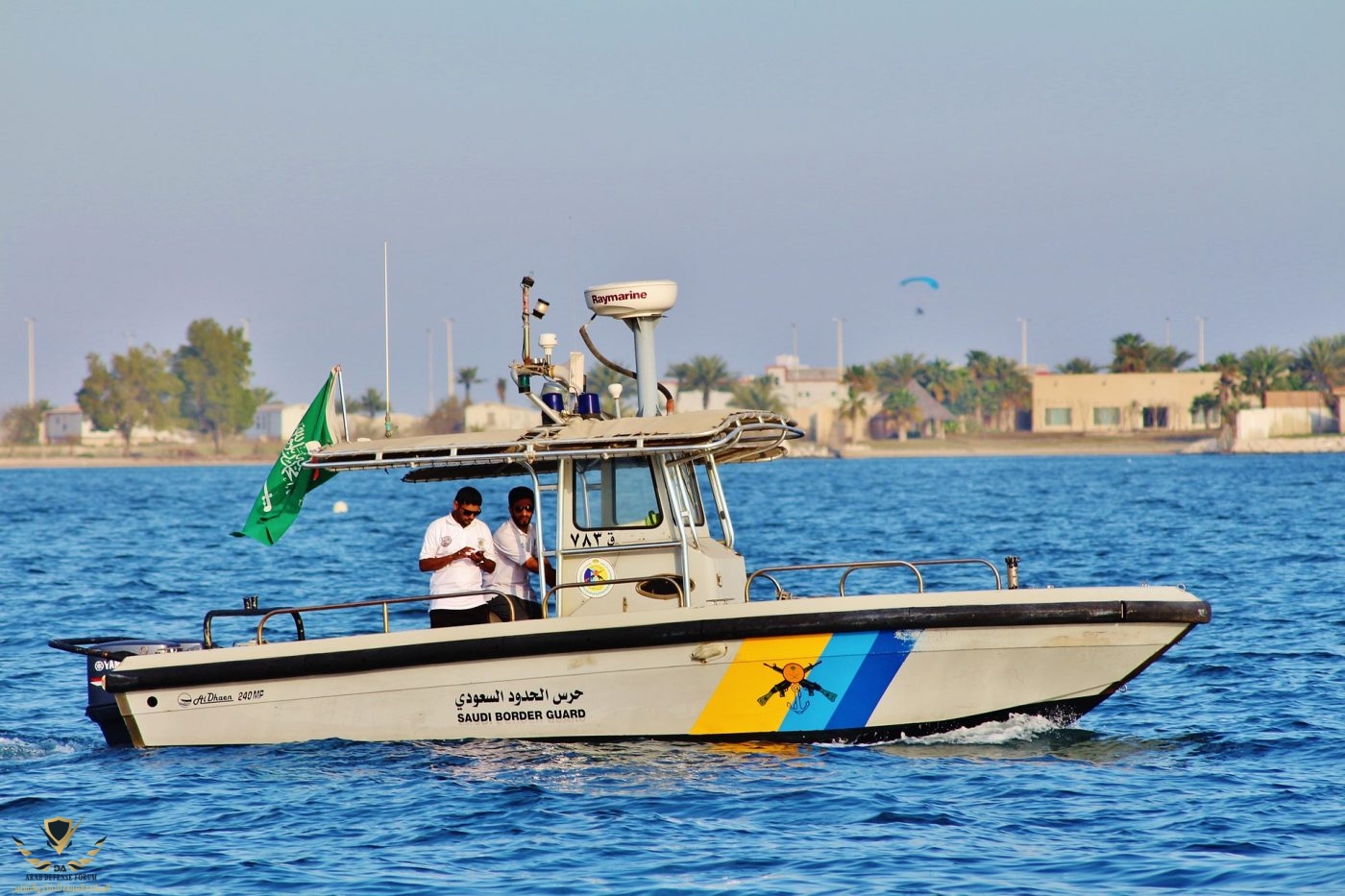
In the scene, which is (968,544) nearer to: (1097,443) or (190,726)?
(190,726)

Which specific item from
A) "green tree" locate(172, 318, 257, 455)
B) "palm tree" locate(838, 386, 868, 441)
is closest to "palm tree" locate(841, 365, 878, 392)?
"palm tree" locate(838, 386, 868, 441)

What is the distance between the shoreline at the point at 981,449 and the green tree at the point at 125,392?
11.7 feet

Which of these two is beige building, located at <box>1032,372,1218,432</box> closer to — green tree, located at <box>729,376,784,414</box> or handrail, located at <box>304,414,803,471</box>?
green tree, located at <box>729,376,784,414</box>

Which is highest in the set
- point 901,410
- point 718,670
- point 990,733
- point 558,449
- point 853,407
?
point 853,407

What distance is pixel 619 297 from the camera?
12.1m

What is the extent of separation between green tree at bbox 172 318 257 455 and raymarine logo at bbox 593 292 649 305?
168415mm

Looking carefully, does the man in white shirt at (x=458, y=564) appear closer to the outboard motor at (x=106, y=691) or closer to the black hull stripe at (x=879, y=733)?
the black hull stripe at (x=879, y=733)

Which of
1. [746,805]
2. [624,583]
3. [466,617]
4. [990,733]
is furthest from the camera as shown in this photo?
[466,617]

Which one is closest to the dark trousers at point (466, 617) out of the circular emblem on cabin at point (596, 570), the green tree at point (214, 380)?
the circular emblem on cabin at point (596, 570)

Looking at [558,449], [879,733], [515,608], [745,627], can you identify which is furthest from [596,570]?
[879,733]

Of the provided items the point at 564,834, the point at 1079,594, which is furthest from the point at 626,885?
the point at 1079,594

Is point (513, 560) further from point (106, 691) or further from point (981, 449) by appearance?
point (981, 449)

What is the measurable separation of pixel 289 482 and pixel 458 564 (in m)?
1.38

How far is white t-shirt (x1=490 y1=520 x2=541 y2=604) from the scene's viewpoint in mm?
12133
